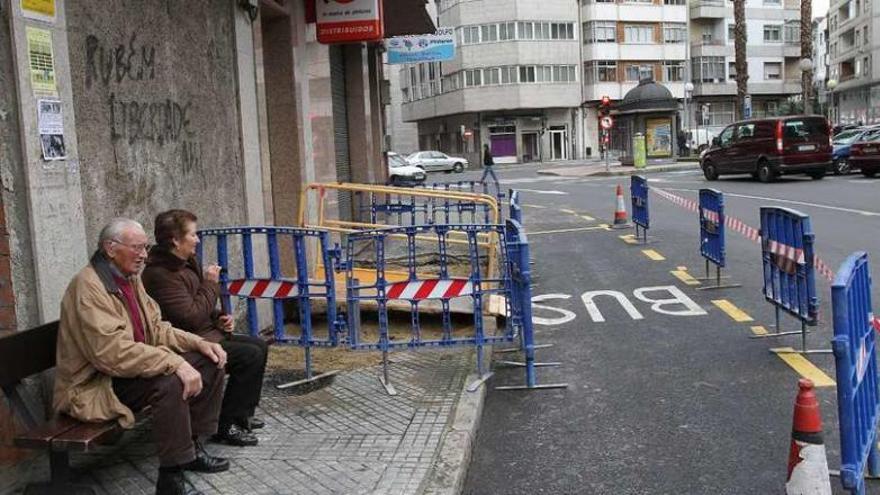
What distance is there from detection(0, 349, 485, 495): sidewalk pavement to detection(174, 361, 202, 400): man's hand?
0.51 meters

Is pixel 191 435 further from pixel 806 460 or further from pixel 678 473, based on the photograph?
pixel 806 460

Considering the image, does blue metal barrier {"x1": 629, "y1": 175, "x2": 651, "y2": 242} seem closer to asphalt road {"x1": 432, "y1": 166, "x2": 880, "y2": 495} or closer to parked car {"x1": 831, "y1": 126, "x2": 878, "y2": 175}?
→ asphalt road {"x1": 432, "y1": 166, "x2": 880, "y2": 495}

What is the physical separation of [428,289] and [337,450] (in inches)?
64.4

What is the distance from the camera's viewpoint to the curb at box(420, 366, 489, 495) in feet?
14.6

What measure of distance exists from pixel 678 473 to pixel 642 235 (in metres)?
10.3

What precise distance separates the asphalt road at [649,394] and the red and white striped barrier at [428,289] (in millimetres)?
782

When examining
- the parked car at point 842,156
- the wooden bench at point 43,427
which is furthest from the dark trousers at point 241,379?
the parked car at point 842,156

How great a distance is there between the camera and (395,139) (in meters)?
85.1

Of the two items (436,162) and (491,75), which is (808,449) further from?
(491,75)

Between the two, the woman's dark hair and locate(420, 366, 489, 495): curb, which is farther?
the woman's dark hair

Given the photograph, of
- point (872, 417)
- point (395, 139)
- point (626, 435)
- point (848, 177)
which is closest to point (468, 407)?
point (626, 435)

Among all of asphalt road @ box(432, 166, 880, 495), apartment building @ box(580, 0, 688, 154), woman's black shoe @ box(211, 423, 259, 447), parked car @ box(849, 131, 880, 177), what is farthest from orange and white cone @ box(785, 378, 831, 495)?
apartment building @ box(580, 0, 688, 154)

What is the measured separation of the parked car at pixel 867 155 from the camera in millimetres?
25719

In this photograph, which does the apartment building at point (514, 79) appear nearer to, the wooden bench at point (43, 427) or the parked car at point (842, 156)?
the parked car at point (842, 156)
